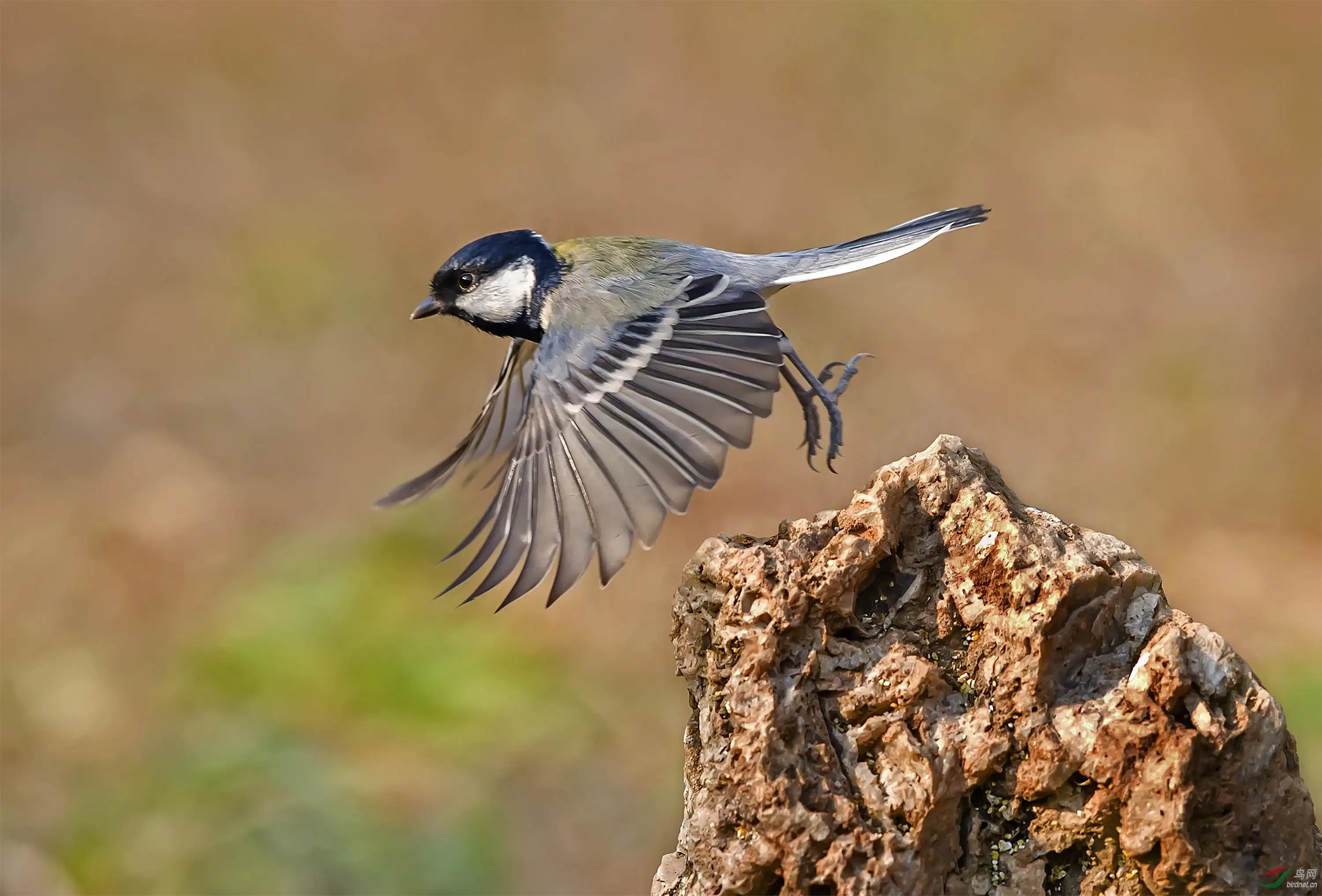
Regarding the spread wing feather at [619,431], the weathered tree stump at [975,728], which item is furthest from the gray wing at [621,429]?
the weathered tree stump at [975,728]

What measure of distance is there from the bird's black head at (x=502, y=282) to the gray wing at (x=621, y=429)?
0.43 meters

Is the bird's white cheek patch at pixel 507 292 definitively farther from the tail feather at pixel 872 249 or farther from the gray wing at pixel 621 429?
the tail feather at pixel 872 249

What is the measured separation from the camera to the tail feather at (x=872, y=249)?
4570 millimetres

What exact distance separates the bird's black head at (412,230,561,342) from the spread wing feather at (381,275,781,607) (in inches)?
16.0

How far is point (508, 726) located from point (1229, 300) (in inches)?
246

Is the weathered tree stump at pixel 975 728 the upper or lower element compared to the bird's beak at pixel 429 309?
lower

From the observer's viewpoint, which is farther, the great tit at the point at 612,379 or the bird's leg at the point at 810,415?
the bird's leg at the point at 810,415

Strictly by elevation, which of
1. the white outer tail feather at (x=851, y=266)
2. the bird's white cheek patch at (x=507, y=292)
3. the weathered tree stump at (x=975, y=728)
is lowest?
the weathered tree stump at (x=975, y=728)

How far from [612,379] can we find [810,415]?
0.66 m

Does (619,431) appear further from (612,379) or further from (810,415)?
(810,415)

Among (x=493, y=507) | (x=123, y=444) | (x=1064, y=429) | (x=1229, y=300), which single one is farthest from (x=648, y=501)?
(x=1229, y=300)

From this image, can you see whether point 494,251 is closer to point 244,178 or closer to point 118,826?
point 118,826

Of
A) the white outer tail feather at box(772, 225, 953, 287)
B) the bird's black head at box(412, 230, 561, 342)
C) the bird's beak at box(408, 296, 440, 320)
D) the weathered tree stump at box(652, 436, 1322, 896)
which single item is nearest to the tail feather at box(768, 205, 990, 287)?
the white outer tail feather at box(772, 225, 953, 287)

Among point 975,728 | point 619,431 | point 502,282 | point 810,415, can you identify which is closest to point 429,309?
point 502,282
